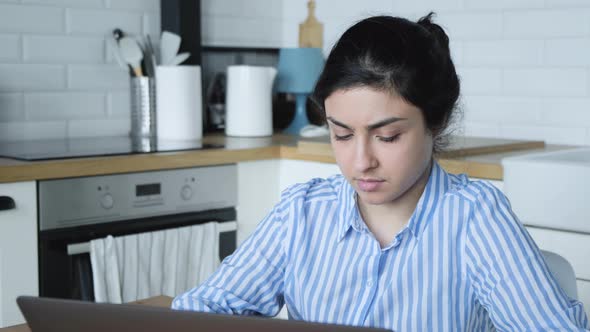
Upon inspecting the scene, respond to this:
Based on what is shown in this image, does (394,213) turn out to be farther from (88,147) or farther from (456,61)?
(456,61)

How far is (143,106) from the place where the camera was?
314cm

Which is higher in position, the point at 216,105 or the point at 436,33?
the point at 436,33

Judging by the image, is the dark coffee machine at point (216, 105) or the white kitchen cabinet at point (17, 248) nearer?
the white kitchen cabinet at point (17, 248)

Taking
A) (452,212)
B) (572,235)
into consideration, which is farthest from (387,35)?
(572,235)

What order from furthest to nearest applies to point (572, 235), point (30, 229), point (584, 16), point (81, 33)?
1. point (81, 33)
2. point (584, 16)
3. point (30, 229)
4. point (572, 235)

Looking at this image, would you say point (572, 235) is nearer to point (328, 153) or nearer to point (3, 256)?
point (328, 153)

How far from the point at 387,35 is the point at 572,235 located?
1.12m

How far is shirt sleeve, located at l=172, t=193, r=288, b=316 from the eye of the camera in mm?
1339

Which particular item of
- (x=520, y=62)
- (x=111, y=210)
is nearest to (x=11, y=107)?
(x=111, y=210)

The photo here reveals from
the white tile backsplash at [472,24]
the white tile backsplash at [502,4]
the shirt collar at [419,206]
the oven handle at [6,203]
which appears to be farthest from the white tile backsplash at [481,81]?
the shirt collar at [419,206]

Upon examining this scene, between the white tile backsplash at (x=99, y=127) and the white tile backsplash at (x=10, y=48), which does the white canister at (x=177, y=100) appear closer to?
the white tile backsplash at (x=99, y=127)

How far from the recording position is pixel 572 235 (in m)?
2.17

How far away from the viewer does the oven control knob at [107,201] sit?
2.49 m

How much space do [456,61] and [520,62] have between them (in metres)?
0.27
